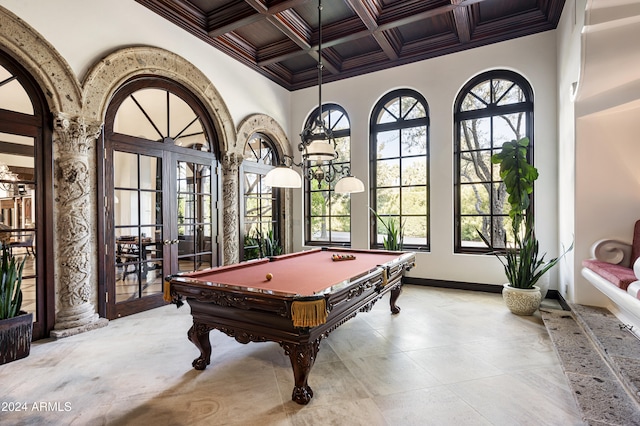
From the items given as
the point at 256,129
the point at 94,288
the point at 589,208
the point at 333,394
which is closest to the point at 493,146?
the point at 589,208

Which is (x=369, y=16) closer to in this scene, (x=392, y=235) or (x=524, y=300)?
(x=392, y=235)

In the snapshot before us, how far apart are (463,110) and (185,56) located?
4.53 metres


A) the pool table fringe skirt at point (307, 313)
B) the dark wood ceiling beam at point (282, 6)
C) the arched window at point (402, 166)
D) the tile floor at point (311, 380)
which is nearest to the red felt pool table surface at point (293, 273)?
the pool table fringe skirt at point (307, 313)

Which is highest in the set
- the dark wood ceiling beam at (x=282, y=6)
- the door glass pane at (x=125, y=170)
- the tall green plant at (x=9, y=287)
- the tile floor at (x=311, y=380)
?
the dark wood ceiling beam at (x=282, y=6)

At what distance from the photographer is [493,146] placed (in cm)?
503

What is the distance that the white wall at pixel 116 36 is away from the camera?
320cm

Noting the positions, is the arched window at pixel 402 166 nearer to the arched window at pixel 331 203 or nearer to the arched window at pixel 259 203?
the arched window at pixel 331 203

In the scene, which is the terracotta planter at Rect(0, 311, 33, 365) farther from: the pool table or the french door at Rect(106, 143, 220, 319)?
the pool table

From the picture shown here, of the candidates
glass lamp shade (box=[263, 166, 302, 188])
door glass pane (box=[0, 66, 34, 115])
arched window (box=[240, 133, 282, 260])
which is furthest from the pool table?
arched window (box=[240, 133, 282, 260])

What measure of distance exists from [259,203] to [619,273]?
524 centimetres

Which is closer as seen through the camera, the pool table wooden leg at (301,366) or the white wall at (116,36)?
the pool table wooden leg at (301,366)

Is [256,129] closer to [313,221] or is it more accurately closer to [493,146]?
[313,221]

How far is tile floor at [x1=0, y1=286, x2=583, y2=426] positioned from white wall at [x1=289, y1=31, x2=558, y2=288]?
1715mm

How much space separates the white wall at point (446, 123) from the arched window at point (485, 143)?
0.52 ft
